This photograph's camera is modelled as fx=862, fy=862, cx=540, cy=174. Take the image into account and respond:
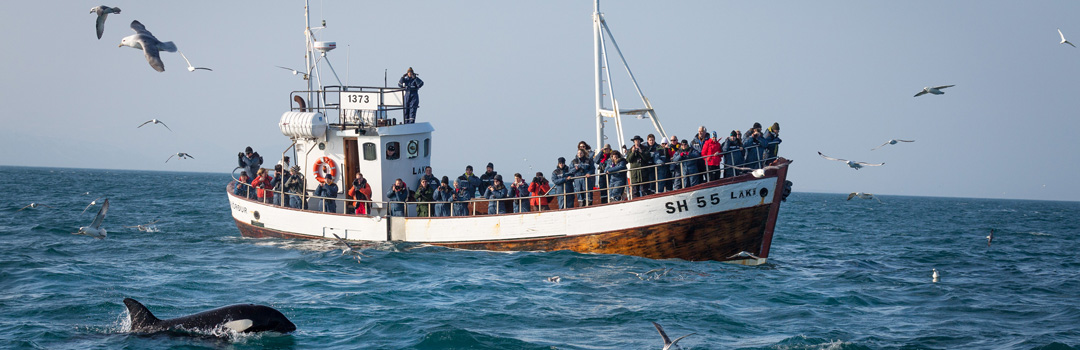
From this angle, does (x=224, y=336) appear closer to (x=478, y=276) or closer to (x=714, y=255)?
(x=478, y=276)

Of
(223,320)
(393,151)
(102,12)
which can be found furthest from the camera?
(393,151)

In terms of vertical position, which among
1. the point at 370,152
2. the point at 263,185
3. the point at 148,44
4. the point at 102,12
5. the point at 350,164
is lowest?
the point at 263,185

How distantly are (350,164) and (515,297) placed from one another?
10.9 metres

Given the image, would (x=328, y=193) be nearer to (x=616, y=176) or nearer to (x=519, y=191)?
(x=519, y=191)

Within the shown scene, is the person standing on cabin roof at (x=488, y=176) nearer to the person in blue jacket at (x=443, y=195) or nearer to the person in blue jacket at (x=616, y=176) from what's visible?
the person in blue jacket at (x=443, y=195)

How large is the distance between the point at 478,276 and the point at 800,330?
24.6ft

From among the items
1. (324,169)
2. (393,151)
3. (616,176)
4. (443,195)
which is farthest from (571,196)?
(324,169)

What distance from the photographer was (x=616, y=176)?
68.5 ft

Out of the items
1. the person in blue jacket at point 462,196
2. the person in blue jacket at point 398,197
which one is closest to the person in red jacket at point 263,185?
the person in blue jacket at point 398,197

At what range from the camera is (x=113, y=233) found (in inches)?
1168

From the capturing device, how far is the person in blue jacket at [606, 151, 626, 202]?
20.5 m

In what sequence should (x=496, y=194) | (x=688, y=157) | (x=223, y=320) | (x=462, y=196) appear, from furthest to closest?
(x=462, y=196), (x=496, y=194), (x=688, y=157), (x=223, y=320)

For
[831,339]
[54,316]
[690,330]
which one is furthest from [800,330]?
[54,316]

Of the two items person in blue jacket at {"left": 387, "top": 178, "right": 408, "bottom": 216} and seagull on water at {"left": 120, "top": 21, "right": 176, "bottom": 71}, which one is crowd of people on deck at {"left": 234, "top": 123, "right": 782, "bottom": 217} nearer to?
person in blue jacket at {"left": 387, "top": 178, "right": 408, "bottom": 216}
